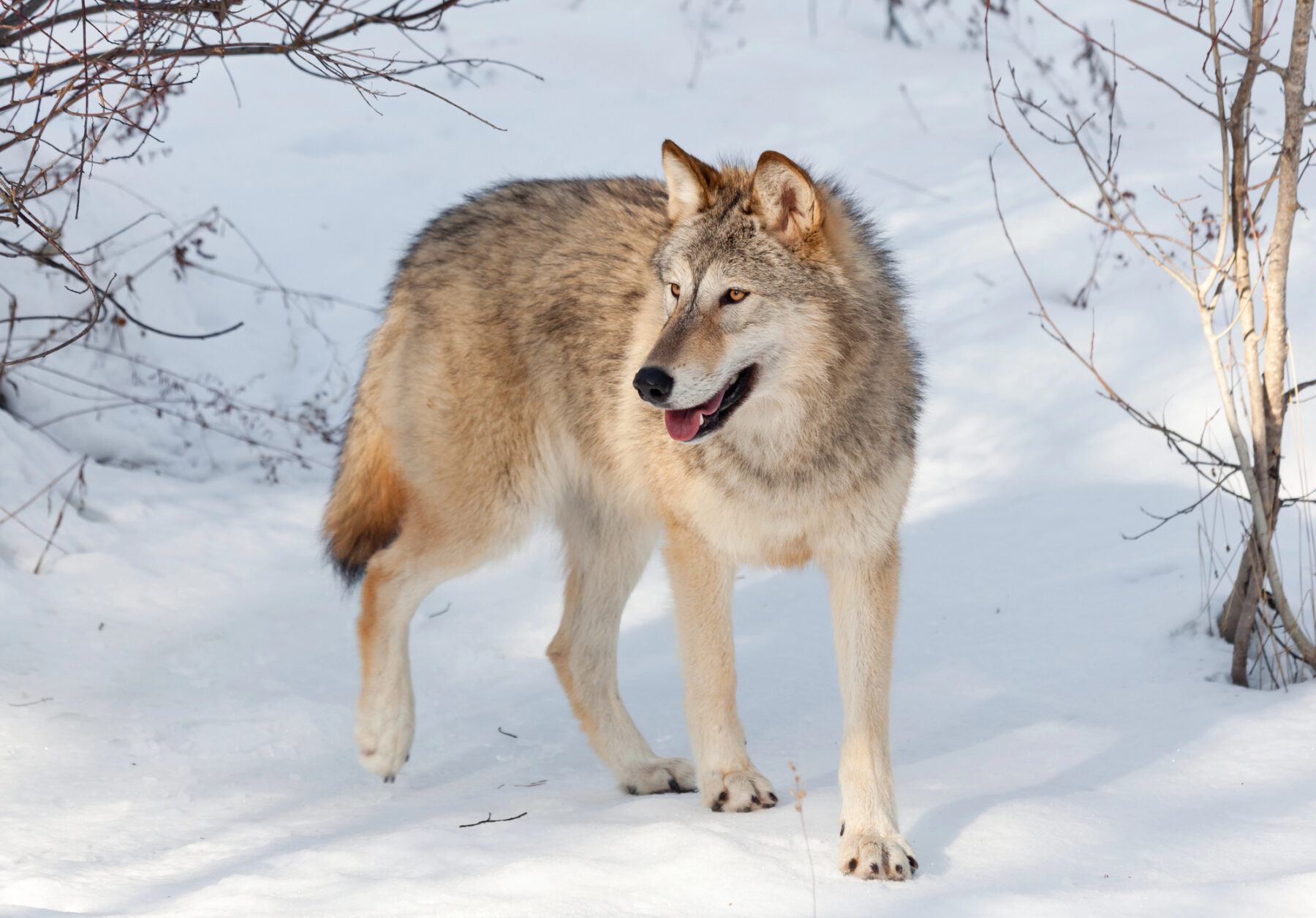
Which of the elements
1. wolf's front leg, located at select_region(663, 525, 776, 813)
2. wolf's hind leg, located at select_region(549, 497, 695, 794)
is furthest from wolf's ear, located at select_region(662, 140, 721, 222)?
wolf's hind leg, located at select_region(549, 497, 695, 794)

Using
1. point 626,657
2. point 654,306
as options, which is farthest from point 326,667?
point 654,306

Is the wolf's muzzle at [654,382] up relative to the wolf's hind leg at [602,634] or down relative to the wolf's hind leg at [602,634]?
up

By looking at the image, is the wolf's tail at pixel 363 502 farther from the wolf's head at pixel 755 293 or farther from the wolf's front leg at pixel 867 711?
the wolf's front leg at pixel 867 711

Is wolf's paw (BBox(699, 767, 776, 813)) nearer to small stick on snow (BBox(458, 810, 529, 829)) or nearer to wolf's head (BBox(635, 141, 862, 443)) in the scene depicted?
small stick on snow (BBox(458, 810, 529, 829))

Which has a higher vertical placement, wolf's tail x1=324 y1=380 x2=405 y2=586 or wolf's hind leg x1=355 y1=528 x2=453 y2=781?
wolf's tail x1=324 y1=380 x2=405 y2=586

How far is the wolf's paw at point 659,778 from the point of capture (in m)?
3.93

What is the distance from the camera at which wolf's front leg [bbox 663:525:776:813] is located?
3473 millimetres

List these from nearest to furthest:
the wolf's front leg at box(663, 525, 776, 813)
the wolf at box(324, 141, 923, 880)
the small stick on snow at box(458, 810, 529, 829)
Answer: the wolf at box(324, 141, 923, 880)
the small stick on snow at box(458, 810, 529, 829)
the wolf's front leg at box(663, 525, 776, 813)

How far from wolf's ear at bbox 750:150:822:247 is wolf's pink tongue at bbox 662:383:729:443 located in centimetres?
51

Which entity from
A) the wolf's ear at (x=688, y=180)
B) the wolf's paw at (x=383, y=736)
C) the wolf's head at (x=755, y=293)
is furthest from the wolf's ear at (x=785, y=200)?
the wolf's paw at (x=383, y=736)

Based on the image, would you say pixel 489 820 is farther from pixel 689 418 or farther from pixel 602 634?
pixel 689 418

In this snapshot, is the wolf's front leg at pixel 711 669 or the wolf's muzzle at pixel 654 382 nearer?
the wolf's muzzle at pixel 654 382

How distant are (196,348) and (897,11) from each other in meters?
8.80

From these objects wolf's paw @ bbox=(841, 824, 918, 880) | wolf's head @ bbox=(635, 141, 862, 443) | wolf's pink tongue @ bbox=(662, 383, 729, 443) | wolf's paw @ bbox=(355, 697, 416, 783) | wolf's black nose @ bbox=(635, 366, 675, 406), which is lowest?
wolf's paw @ bbox=(841, 824, 918, 880)
